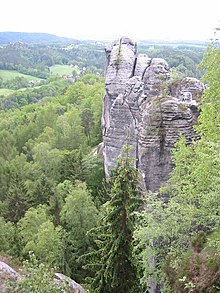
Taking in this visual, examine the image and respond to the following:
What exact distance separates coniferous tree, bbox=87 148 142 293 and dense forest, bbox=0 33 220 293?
50 mm

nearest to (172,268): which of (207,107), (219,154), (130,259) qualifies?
(130,259)

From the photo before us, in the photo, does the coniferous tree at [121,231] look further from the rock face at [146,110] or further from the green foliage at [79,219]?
the green foliage at [79,219]

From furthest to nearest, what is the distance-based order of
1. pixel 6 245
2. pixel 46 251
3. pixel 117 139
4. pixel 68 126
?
pixel 68 126 < pixel 117 139 < pixel 6 245 < pixel 46 251

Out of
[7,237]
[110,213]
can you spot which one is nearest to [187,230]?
[110,213]

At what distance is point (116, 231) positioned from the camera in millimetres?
17984

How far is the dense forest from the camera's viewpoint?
1424cm

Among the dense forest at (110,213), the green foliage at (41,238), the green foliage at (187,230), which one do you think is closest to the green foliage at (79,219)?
the dense forest at (110,213)

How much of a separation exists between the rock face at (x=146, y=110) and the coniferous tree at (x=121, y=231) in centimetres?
195

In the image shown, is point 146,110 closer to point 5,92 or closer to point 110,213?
point 110,213

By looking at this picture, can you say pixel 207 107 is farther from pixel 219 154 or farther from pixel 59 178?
pixel 59 178

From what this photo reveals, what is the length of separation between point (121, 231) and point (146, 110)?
8911mm

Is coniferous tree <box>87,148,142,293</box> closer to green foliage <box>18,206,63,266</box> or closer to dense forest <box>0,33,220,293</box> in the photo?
dense forest <box>0,33,220,293</box>

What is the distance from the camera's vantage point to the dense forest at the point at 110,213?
14242mm

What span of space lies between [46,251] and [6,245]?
14.0 ft
